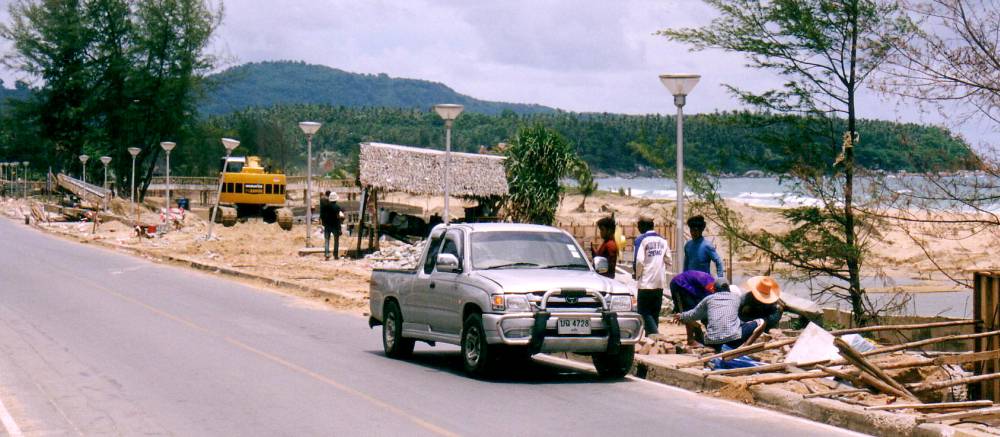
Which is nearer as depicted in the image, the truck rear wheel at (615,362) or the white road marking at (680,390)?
the white road marking at (680,390)

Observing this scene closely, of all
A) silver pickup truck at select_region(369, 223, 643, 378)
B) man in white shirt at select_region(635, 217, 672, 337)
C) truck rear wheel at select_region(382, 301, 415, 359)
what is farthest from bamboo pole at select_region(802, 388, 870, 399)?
truck rear wheel at select_region(382, 301, 415, 359)

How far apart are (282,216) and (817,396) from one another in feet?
150

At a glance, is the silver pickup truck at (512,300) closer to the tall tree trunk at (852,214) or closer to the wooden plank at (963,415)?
the wooden plank at (963,415)

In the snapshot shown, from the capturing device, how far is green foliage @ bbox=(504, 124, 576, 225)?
1722 inches

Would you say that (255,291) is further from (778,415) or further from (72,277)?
(778,415)

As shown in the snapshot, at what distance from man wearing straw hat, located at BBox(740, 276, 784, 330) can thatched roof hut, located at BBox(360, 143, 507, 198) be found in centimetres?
2292

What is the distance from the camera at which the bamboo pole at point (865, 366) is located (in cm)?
1048

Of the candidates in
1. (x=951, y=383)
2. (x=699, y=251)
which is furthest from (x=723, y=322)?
(x=951, y=383)

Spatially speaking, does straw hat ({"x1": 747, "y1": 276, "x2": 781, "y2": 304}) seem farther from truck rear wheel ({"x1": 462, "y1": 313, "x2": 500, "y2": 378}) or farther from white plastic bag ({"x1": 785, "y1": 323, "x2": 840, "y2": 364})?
truck rear wheel ({"x1": 462, "y1": 313, "x2": 500, "y2": 378})

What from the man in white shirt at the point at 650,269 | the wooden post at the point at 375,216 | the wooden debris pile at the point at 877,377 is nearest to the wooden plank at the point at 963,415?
the wooden debris pile at the point at 877,377

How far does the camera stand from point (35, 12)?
75.4 m

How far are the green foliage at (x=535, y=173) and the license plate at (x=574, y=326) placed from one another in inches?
1210

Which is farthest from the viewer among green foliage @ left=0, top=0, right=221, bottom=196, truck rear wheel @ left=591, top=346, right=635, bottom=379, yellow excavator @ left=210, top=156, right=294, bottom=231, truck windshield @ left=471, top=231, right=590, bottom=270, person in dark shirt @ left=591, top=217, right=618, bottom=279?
green foliage @ left=0, top=0, right=221, bottom=196

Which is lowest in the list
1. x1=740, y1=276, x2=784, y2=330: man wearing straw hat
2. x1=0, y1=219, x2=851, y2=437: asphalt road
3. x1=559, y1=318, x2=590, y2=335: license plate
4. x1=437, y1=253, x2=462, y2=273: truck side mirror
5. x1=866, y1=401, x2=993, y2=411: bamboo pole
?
x1=0, y1=219, x2=851, y2=437: asphalt road
